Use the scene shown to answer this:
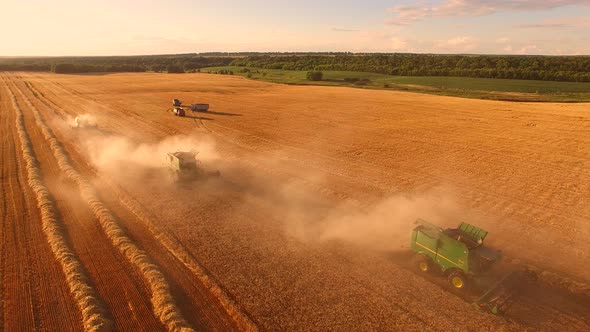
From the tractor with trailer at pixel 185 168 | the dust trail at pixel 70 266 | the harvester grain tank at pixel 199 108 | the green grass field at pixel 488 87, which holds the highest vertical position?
the green grass field at pixel 488 87

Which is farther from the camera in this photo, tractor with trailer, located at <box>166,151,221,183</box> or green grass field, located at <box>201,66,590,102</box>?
green grass field, located at <box>201,66,590,102</box>

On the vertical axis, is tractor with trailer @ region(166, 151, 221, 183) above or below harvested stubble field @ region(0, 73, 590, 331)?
above

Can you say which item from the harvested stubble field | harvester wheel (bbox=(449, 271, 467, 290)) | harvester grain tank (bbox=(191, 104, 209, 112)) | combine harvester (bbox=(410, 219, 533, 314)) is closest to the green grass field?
the harvested stubble field

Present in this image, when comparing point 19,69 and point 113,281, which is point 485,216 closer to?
point 113,281

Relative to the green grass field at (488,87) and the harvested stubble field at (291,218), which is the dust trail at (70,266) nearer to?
the harvested stubble field at (291,218)

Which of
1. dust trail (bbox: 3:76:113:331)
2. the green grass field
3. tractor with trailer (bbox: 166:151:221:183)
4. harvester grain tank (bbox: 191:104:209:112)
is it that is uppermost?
the green grass field

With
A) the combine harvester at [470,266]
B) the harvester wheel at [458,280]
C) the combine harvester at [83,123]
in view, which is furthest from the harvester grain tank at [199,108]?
the harvester wheel at [458,280]

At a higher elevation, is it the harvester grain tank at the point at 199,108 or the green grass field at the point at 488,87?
the green grass field at the point at 488,87

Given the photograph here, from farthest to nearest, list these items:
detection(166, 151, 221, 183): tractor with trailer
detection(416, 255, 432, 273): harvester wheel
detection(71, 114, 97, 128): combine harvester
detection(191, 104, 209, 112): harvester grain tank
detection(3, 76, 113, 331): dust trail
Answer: detection(191, 104, 209, 112): harvester grain tank < detection(71, 114, 97, 128): combine harvester < detection(166, 151, 221, 183): tractor with trailer < detection(416, 255, 432, 273): harvester wheel < detection(3, 76, 113, 331): dust trail

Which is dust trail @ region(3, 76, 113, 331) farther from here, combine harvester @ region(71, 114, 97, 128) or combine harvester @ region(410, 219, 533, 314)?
combine harvester @ region(71, 114, 97, 128)
